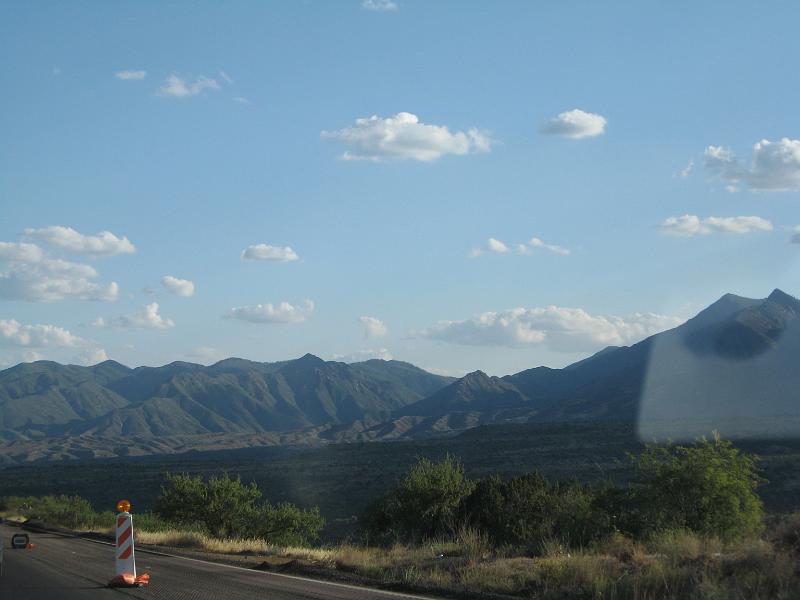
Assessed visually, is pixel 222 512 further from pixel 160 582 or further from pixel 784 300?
pixel 784 300

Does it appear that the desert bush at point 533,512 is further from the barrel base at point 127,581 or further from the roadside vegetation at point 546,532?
the barrel base at point 127,581

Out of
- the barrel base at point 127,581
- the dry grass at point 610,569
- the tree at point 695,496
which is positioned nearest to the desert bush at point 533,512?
the tree at point 695,496

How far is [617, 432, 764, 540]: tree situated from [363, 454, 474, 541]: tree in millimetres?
10107

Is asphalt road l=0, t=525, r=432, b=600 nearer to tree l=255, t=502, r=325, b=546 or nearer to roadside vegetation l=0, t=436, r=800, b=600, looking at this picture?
roadside vegetation l=0, t=436, r=800, b=600

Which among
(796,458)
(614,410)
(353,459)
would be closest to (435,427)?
(614,410)

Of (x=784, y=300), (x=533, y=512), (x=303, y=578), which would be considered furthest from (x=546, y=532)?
(x=784, y=300)

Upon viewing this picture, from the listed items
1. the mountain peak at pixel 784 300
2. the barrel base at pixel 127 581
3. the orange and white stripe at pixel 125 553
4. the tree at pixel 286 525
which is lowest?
the tree at pixel 286 525

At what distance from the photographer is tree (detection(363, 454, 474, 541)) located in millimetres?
30344

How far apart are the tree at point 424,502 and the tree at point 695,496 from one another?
10.1 m

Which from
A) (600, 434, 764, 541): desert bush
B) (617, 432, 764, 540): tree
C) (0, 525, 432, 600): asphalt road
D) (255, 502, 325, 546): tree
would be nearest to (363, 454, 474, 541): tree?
(255, 502, 325, 546): tree

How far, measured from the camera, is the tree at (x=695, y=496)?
19641 mm

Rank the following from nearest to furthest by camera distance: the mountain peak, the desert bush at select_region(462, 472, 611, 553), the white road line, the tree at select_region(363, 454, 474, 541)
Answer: the white road line → the desert bush at select_region(462, 472, 611, 553) → the tree at select_region(363, 454, 474, 541) → the mountain peak

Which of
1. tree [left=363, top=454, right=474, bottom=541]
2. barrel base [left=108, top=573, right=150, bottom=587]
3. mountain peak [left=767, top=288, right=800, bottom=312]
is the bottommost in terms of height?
tree [left=363, top=454, right=474, bottom=541]

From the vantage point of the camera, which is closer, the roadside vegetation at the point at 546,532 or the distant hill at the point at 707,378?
the roadside vegetation at the point at 546,532
